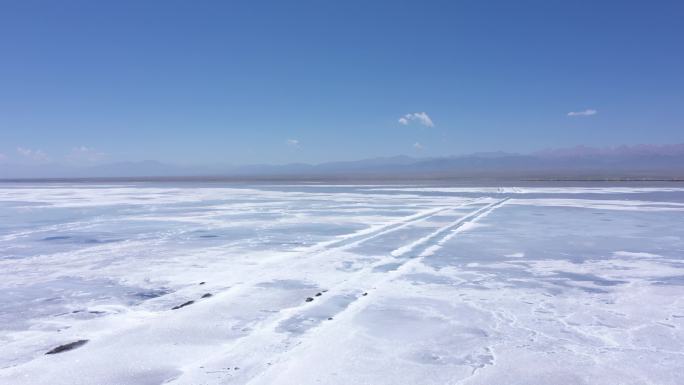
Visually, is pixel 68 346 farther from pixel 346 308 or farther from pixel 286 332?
pixel 346 308

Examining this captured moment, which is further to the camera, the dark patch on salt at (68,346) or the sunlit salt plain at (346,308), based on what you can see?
the dark patch on salt at (68,346)

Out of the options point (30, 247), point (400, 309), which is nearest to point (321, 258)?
point (400, 309)

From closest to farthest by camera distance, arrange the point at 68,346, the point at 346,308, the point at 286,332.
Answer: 1. the point at 68,346
2. the point at 286,332
3. the point at 346,308

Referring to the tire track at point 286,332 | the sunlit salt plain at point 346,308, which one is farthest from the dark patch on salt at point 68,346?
the tire track at point 286,332

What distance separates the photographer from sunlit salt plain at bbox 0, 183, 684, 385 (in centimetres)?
408

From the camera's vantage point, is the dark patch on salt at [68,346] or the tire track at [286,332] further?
the dark patch on salt at [68,346]

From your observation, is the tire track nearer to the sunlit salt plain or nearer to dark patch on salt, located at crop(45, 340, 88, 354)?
the sunlit salt plain

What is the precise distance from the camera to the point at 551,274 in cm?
766

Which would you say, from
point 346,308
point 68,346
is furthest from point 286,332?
point 68,346

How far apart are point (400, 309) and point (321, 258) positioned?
334 cm

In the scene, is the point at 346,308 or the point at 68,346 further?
the point at 346,308

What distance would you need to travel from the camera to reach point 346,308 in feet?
19.1

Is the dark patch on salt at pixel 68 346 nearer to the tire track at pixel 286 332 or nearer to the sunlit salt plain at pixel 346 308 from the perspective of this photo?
the sunlit salt plain at pixel 346 308

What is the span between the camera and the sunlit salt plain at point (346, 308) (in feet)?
13.4
